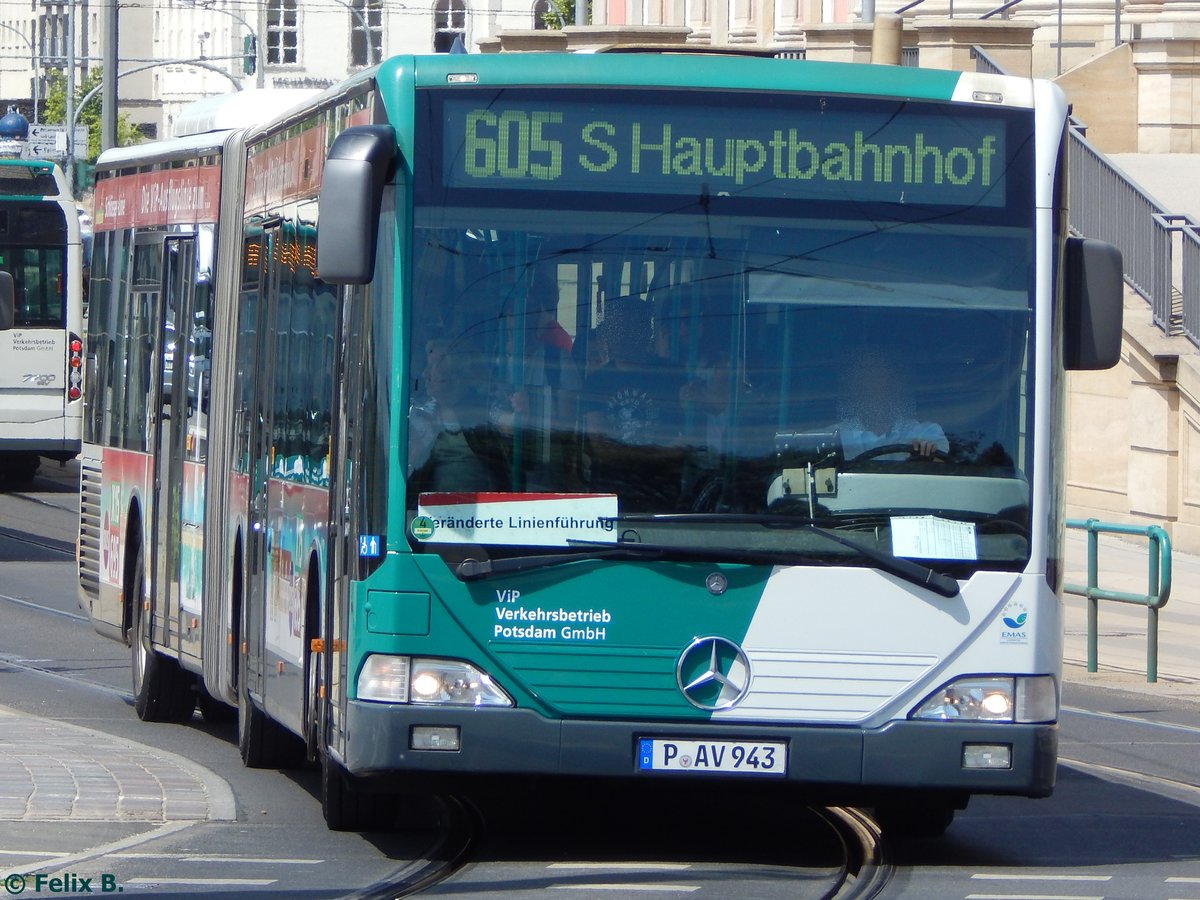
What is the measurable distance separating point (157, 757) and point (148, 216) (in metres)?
3.59

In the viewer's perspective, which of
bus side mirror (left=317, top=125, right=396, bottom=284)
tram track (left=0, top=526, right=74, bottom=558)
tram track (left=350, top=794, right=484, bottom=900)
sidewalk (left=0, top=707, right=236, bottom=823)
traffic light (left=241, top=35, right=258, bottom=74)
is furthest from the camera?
traffic light (left=241, top=35, right=258, bottom=74)

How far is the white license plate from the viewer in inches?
328

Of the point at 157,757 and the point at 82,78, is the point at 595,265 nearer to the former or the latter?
the point at 157,757

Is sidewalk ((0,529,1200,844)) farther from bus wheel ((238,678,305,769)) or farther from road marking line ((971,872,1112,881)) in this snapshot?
road marking line ((971,872,1112,881))

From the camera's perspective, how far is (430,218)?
8328 millimetres

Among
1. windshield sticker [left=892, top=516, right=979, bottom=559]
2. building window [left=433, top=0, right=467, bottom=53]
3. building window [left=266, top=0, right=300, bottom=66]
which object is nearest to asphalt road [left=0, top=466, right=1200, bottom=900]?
windshield sticker [left=892, top=516, right=979, bottom=559]

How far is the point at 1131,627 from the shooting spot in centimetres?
1856

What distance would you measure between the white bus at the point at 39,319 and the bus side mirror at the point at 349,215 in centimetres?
2125

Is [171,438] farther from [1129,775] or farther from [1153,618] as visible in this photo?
[1153,618]

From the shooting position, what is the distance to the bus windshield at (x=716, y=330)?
8289 millimetres

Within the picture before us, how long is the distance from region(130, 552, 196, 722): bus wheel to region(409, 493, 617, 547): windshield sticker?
524cm

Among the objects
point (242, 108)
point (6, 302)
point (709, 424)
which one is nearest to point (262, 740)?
point (242, 108)

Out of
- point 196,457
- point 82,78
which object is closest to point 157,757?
point 196,457

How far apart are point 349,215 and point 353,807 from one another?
247cm
